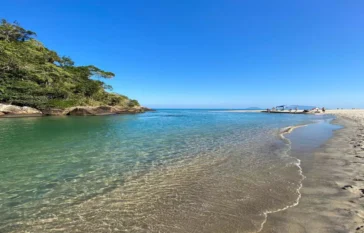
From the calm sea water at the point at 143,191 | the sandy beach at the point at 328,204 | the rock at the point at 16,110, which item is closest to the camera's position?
the sandy beach at the point at 328,204

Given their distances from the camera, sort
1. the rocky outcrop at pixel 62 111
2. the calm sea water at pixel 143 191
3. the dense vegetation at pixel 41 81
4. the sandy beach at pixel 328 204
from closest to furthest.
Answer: the sandy beach at pixel 328 204, the calm sea water at pixel 143 191, the rocky outcrop at pixel 62 111, the dense vegetation at pixel 41 81

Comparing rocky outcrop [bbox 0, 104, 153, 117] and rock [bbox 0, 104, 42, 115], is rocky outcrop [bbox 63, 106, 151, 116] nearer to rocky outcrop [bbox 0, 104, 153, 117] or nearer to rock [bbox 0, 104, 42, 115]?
rocky outcrop [bbox 0, 104, 153, 117]

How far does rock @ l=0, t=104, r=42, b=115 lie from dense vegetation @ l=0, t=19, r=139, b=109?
176 cm

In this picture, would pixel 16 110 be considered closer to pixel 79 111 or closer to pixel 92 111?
pixel 79 111

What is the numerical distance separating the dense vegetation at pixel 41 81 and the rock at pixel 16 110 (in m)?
1.76

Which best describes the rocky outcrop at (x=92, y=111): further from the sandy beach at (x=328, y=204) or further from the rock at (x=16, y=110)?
the sandy beach at (x=328, y=204)

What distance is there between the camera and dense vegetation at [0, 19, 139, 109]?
45.5 metres

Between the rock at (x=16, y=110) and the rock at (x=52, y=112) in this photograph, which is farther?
the rock at (x=52, y=112)

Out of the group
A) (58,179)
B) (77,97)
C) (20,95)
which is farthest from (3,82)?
(58,179)

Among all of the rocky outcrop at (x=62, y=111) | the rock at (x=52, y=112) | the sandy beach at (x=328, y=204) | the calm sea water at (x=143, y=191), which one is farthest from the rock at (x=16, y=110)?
the sandy beach at (x=328, y=204)

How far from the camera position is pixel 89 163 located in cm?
904

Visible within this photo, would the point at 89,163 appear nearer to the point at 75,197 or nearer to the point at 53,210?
the point at 75,197

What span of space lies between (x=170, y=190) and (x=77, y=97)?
186 feet

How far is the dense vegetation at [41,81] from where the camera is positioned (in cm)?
4551
